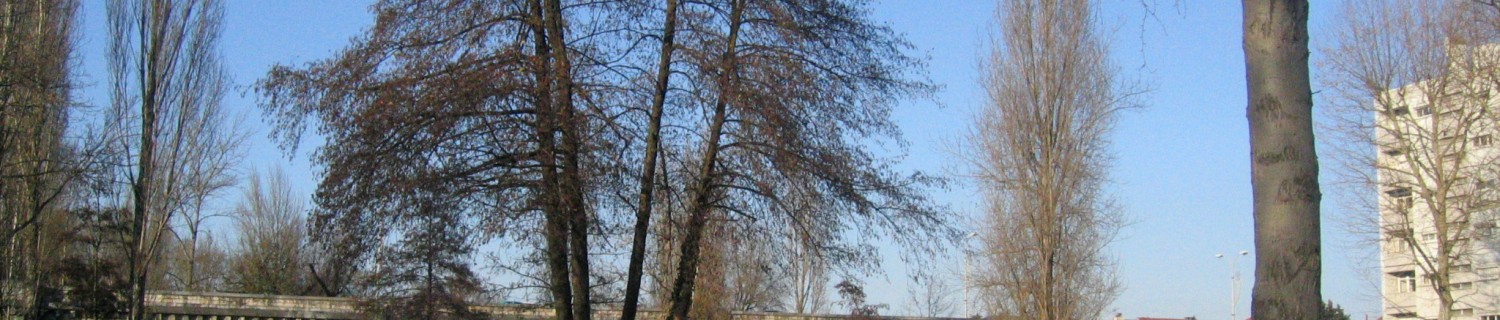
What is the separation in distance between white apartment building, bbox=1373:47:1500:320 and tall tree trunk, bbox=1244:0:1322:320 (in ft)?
65.3

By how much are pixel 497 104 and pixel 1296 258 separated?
6477 mm

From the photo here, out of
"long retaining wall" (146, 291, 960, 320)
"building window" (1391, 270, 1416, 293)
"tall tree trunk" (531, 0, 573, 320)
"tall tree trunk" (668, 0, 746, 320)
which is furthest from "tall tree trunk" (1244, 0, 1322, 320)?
"building window" (1391, 270, 1416, 293)

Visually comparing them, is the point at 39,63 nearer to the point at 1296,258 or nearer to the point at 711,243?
the point at 711,243

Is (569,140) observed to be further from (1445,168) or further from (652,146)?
(1445,168)

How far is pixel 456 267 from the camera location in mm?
11383

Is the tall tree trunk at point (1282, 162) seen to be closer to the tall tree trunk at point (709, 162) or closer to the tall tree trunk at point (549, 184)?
the tall tree trunk at point (549, 184)

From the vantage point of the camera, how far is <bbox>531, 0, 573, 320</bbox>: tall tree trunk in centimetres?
935

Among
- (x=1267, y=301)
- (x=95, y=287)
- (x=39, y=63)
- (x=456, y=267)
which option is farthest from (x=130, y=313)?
(x=1267, y=301)

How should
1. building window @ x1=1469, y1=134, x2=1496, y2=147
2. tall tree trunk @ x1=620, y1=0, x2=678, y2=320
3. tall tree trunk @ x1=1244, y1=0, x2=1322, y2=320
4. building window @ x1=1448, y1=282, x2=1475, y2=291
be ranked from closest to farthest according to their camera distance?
tall tree trunk @ x1=1244, y1=0, x2=1322, y2=320 < tall tree trunk @ x1=620, y1=0, x2=678, y2=320 < building window @ x1=1469, y1=134, x2=1496, y2=147 < building window @ x1=1448, y1=282, x2=1475, y2=291

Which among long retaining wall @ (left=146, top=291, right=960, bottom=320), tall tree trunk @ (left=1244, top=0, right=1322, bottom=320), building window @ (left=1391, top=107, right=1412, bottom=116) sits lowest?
long retaining wall @ (left=146, top=291, right=960, bottom=320)

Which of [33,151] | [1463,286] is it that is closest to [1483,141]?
[1463,286]

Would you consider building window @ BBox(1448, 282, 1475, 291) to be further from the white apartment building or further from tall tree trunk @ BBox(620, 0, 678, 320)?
tall tree trunk @ BBox(620, 0, 678, 320)

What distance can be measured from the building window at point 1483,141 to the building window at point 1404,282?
33.8ft

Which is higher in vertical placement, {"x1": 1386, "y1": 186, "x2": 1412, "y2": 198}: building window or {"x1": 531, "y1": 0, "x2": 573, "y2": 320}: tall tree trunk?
{"x1": 1386, "y1": 186, "x2": 1412, "y2": 198}: building window
